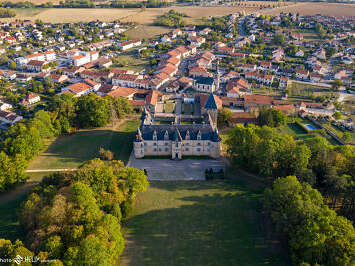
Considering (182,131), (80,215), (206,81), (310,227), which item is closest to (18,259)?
(80,215)

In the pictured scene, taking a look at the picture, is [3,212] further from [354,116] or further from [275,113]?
[354,116]

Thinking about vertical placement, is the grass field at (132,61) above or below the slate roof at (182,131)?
above

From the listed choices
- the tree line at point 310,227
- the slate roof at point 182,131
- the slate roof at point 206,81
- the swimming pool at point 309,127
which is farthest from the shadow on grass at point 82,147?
the swimming pool at point 309,127

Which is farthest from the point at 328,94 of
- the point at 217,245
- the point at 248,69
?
the point at 217,245

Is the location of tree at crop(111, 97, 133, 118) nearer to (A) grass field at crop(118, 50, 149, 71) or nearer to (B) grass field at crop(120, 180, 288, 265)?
(B) grass field at crop(120, 180, 288, 265)

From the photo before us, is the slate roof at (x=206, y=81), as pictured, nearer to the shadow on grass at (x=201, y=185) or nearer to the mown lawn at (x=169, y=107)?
the mown lawn at (x=169, y=107)

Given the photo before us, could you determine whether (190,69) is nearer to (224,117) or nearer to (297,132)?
(224,117)
